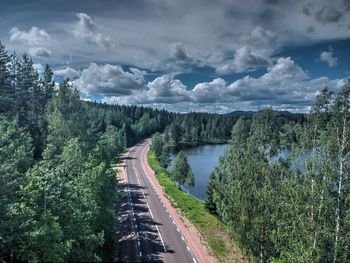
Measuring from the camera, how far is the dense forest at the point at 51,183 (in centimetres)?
1634

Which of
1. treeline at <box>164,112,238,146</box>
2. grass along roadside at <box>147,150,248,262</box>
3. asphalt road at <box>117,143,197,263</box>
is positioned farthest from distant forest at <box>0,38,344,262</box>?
treeline at <box>164,112,238,146</box>

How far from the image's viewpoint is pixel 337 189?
63.4 ft

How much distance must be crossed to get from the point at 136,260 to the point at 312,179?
1742 centimetres

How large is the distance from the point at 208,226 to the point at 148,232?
23.8ft

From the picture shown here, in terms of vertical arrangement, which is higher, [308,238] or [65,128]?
[65,128]

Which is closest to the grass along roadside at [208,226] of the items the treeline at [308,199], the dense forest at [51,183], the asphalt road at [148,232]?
the asphalt road at [148,232]

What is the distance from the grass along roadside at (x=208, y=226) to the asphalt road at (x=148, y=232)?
2.35 metres

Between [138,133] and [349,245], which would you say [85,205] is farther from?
[138,133]

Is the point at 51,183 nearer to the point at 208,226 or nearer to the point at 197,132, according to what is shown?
the point at 208,226

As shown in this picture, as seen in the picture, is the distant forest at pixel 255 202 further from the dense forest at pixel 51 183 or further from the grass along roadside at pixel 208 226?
the grass along roadside at pixel 208 226

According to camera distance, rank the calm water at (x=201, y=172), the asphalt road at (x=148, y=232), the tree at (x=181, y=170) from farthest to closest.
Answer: the calm water at (x=201, y=172) → the tree at (x=181, y=170) → the asphalt road at (x=148, y=232)

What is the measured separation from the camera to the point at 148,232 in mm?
37219

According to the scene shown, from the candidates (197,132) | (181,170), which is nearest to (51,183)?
(181,170)

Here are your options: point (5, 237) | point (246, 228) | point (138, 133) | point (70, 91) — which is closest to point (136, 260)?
point (246, 228)
